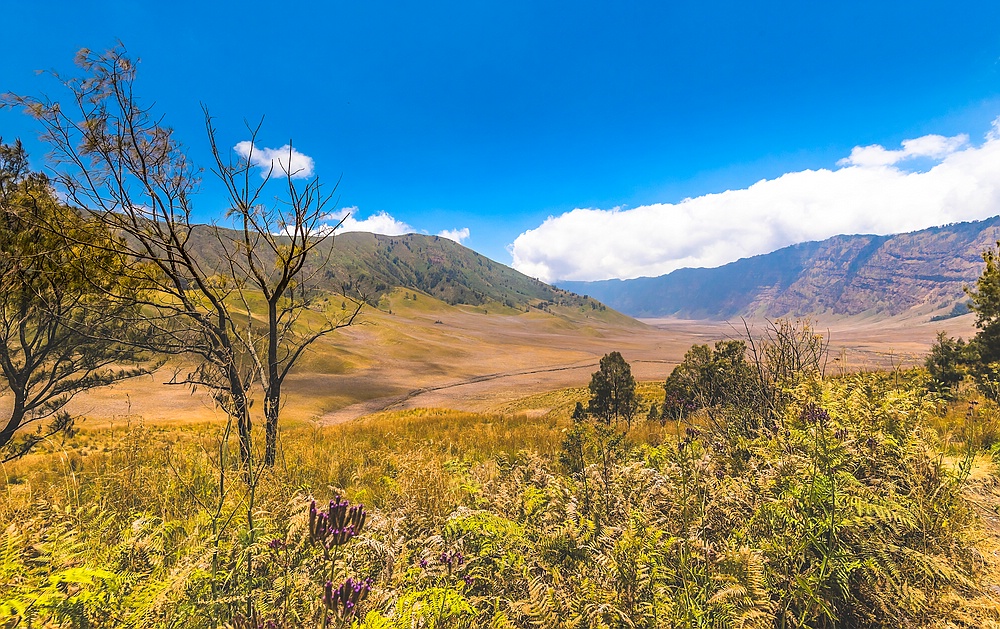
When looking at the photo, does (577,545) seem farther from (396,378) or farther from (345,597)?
(396,378)

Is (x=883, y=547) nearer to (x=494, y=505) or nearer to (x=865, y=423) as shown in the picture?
(x=865, y=423)

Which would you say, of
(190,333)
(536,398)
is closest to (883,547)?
(190,333)

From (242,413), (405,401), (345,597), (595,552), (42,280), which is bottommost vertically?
(405,401)

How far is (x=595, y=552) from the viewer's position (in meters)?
3.08

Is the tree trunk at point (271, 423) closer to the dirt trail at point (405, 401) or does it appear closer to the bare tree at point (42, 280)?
the bare tree at point (42, 280)

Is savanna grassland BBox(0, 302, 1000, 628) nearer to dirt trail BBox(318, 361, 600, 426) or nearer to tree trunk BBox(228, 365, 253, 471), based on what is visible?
tree trunk BBox(228, 365, 253, 471)

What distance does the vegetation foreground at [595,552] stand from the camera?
2244 mm

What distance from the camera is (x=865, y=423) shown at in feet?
11.1

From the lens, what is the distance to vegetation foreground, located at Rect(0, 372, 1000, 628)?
2.24 m

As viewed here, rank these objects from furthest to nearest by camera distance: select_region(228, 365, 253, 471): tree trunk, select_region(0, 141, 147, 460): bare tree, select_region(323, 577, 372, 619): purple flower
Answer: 1. select_region(0, 141, 147, 460): bare tree
2. select_region(228, 365, 253, 471): tree trunk
3. select_region(323, 577, 372, 619): purple flower

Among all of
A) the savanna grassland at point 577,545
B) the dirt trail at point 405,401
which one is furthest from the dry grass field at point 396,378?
the savanna grassland at point 577,545

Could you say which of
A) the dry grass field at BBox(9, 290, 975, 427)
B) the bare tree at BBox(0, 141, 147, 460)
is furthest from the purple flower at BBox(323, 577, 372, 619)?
the dry grass field at BBox(9, 290, 975, 427)

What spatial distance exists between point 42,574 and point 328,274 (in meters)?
5.72

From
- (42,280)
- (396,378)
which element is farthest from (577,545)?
(396,378)
